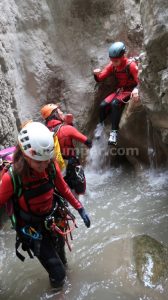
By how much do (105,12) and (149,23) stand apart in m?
3.24

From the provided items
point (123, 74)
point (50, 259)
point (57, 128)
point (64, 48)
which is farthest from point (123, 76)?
point (50, 259)

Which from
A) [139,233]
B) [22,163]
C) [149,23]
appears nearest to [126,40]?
[149,23]

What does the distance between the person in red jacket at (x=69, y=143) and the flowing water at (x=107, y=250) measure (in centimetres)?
63

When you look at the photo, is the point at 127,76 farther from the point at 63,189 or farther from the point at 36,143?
the point at 36,143

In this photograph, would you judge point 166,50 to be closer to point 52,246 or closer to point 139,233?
point 139,233

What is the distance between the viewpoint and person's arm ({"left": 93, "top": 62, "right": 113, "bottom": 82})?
7449 millimetres

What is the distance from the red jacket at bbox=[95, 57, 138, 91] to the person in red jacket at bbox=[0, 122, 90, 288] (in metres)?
3.72

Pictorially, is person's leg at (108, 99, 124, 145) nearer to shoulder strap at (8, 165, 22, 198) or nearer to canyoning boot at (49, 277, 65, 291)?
canyoning boot at (49, 277, 65, 291)

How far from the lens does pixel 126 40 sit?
781cm

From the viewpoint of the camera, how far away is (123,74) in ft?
23.9

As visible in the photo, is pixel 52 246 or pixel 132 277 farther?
pixel 132 277

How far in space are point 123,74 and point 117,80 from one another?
0.34 m

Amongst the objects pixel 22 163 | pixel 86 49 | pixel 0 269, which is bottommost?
pixel 0 269

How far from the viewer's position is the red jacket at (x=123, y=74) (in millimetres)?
7070
